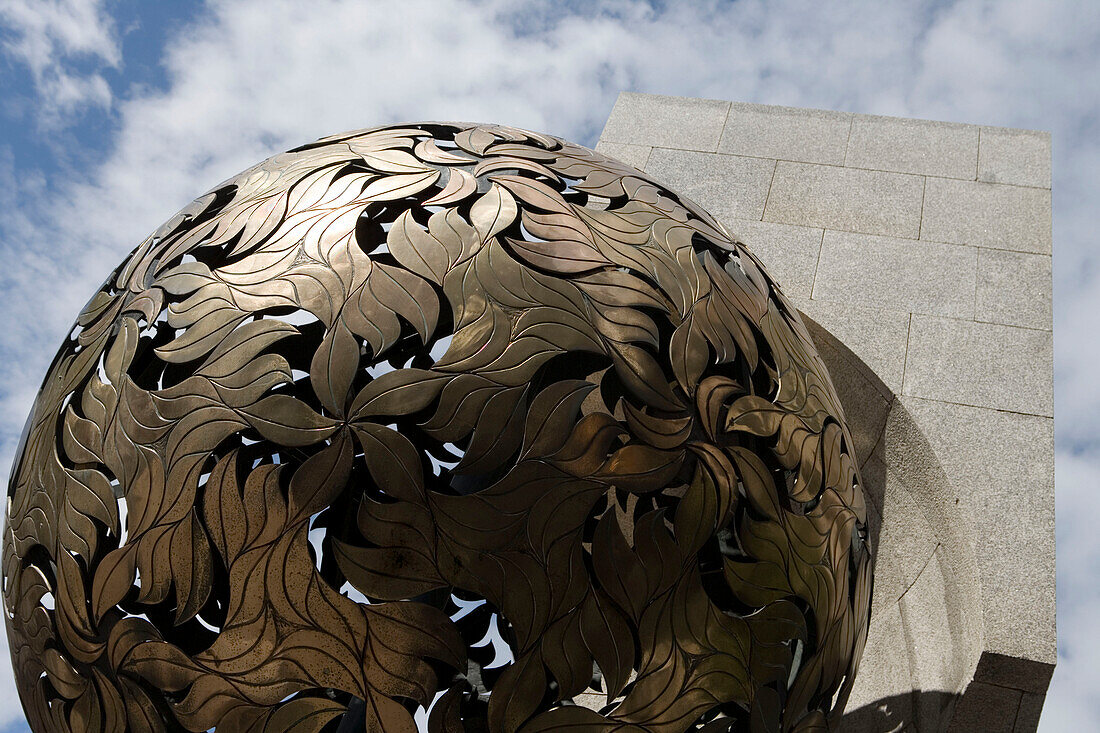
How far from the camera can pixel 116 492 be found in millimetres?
2039

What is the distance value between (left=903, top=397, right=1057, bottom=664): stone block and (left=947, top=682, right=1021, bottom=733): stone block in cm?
5

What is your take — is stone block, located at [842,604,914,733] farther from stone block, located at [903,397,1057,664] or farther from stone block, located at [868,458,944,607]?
stone block, located at [903,397,1057,664]

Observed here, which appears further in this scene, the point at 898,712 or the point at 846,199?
the point at 846,199

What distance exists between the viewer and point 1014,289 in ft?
16.4

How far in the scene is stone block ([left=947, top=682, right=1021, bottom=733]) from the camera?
3713mm

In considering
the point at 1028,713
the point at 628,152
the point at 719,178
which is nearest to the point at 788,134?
the point at 719,178

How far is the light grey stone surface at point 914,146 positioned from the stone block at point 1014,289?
72 centimetres

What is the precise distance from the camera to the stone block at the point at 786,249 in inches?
204

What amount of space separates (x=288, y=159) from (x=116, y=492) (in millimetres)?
1015

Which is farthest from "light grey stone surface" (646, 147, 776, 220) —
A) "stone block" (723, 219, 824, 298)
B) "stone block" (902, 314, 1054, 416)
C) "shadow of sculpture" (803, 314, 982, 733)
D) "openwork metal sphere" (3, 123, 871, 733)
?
"openwork metal sphere" (3, 123, 871, 733)

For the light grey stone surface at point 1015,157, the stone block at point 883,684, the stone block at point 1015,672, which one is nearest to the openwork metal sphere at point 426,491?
the stone block at point 1015,672

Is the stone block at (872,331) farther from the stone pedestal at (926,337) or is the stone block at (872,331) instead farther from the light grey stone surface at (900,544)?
the light grey stone surface at (900,544)

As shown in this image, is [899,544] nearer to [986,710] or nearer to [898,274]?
[986,710]

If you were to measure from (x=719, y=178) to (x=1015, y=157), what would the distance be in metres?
1.77
